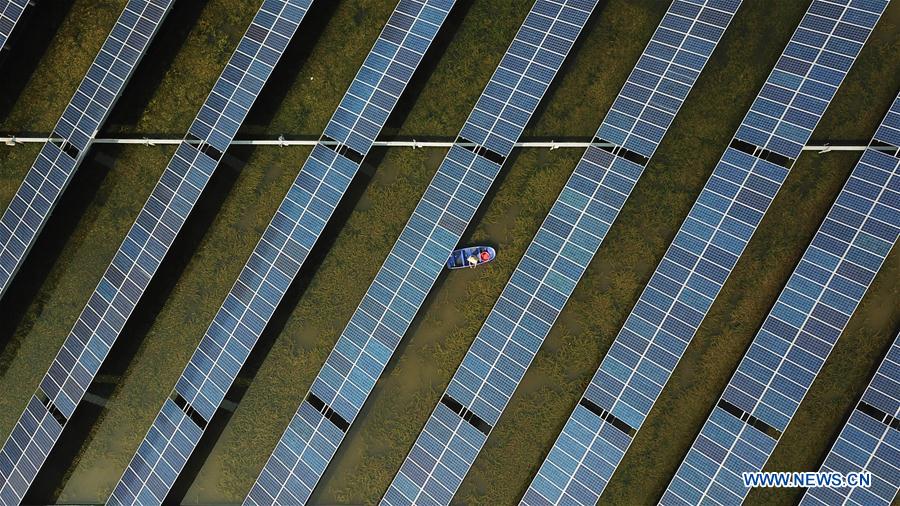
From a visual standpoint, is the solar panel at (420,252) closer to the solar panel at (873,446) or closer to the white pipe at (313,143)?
the white pipe at (313,143)

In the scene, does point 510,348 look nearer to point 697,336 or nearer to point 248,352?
point 697,336

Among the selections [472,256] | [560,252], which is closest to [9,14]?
[472,256]

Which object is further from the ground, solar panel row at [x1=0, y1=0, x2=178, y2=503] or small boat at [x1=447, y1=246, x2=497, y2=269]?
small boat at [x1=447, y1=246, x2=497, y2=269]

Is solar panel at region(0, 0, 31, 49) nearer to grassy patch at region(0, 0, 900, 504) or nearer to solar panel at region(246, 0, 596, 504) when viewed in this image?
grassy patch at region(0, 0, 900, 504)

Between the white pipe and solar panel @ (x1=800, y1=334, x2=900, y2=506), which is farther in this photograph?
the white pipe

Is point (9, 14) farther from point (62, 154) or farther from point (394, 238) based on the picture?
point (394, 238)

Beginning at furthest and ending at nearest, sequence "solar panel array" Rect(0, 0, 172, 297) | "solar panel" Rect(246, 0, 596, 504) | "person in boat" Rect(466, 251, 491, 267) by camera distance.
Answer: "person in boat" Rect(466, 251, 491, 267) → "solar panel array" Rect(0, 0, 172, 297) → "solar panel" Rect(246, 0, 596, 504)

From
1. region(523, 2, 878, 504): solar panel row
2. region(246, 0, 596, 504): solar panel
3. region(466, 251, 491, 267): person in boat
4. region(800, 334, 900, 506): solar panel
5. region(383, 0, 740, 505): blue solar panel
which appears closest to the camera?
region(800, 334, 900, 506): solar panel

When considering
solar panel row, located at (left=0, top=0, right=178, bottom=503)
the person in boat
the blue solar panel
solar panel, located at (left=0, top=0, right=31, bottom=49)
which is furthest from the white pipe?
the person in boat
